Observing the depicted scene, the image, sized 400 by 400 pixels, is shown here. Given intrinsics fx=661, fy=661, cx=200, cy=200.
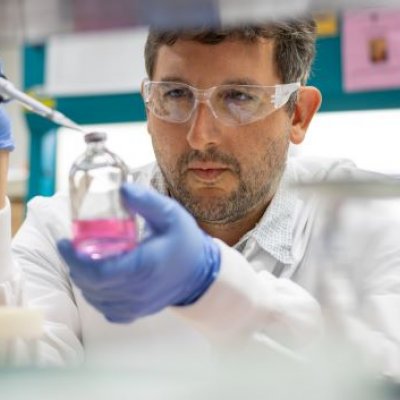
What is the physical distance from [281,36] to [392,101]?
928mm

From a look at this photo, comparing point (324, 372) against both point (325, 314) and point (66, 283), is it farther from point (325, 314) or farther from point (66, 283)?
point (66, 283)

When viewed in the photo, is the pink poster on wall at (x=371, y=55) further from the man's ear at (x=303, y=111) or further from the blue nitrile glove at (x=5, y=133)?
the blue nitrile glove at (x=5, y=133)

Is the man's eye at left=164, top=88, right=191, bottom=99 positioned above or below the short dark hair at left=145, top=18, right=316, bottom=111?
below

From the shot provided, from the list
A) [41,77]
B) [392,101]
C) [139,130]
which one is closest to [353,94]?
Answer: [392,101]

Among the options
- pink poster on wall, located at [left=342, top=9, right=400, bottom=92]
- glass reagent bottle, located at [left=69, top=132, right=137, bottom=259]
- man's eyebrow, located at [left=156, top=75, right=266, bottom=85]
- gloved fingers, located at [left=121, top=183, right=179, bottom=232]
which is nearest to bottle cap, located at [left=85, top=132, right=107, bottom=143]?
glass reagent bottle, located at [left=69, top=132, right=137, bottom=259]

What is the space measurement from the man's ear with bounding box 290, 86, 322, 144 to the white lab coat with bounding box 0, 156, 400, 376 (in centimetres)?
10

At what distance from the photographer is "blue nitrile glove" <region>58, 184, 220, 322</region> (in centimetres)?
76

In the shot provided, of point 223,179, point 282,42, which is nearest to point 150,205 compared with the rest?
point 223,179

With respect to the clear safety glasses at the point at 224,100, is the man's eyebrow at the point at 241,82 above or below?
above

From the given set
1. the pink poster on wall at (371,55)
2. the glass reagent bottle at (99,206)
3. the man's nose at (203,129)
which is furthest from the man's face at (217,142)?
the pink poster on wall at (371,55)

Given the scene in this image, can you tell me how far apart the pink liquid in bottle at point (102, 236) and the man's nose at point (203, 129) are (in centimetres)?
66

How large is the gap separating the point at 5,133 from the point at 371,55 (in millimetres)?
1511

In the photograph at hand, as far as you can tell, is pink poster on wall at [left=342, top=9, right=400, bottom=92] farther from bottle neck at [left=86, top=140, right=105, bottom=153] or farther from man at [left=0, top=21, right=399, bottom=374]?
bottle neck at [left=86, top=140, right=105, bottom=153]

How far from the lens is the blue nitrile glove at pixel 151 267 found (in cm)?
76
